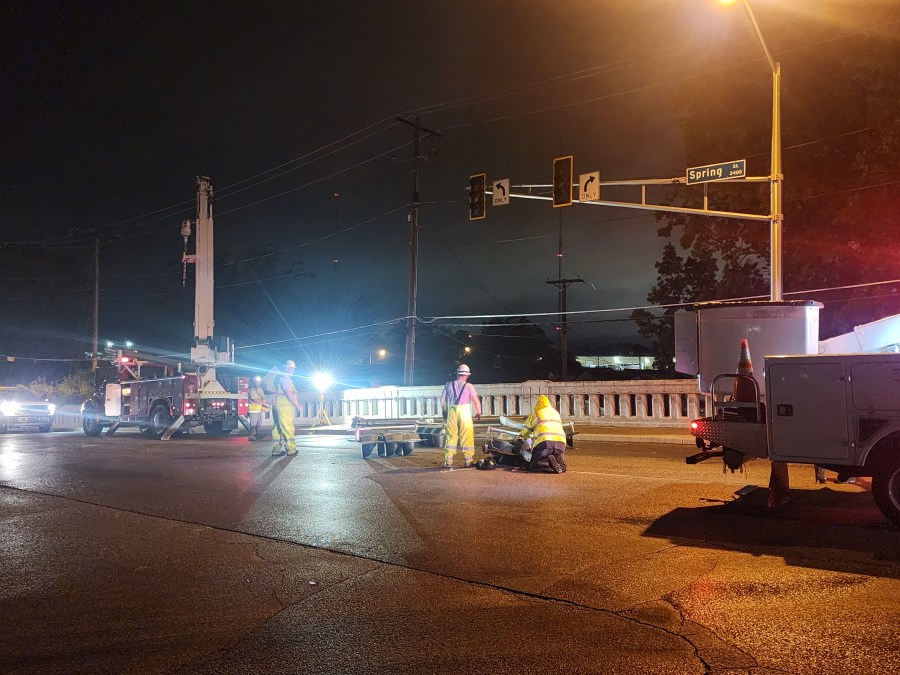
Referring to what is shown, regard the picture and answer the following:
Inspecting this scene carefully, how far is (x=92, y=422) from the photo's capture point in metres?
24.1

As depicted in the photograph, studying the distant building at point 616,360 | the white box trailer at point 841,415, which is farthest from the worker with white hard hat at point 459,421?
the distant building at point 616,360

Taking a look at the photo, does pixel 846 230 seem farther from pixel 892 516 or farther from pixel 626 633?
pixel 626 633

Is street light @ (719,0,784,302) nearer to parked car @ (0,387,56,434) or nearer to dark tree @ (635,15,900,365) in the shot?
dark tree @ (635,15,900,365)

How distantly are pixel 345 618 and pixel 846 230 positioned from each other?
2145 centimetres

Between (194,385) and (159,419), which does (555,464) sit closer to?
(194,385)

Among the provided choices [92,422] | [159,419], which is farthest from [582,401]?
[92,422]

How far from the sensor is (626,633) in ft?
13.9

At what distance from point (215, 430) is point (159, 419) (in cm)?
164

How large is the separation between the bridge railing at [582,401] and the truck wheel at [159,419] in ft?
18.4

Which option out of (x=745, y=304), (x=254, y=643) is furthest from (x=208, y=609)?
(x=745, y=304)

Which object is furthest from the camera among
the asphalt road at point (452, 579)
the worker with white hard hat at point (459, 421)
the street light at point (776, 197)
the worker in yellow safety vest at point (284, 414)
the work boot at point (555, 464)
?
the street light at point (776, 197)

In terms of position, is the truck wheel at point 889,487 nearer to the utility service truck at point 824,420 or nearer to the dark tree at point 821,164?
the utility service truck at point 824,420

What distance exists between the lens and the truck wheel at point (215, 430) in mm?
21766

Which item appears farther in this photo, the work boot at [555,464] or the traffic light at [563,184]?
the traffic light at [563,184]
